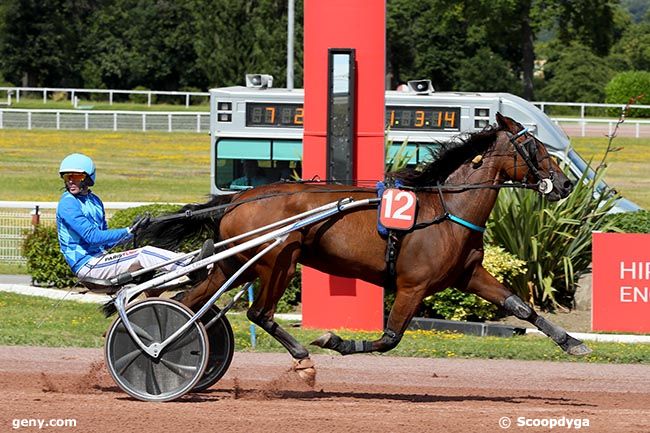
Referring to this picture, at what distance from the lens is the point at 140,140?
34938 mm

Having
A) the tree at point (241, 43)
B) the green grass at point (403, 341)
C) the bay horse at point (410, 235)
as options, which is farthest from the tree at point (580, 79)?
the bay horse at point (410, 235)

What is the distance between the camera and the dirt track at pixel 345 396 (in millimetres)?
6941

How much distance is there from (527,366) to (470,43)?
48173 millimetres

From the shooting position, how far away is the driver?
786cm

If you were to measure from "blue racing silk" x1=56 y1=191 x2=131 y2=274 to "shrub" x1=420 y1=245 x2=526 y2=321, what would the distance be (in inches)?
213

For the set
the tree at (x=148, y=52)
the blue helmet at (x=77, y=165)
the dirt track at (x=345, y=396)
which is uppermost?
the tree at (x=148, y=52)

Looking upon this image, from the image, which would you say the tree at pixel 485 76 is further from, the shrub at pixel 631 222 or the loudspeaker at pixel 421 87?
the shrub at pixel 631 222

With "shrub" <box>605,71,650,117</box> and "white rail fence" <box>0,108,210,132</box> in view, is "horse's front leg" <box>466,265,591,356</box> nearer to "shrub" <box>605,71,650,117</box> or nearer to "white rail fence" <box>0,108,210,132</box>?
"white rail fence" <box>0,108,210,132</box>

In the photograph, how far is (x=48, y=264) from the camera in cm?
1480

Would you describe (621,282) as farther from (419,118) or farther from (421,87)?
(421,87)

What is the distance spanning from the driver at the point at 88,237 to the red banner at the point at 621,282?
5.48 meters

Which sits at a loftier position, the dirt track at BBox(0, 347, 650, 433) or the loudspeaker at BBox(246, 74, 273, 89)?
the loudspeaker at BBox(246, 74, 273, 89)

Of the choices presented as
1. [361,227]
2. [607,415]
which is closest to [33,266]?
[361,227]

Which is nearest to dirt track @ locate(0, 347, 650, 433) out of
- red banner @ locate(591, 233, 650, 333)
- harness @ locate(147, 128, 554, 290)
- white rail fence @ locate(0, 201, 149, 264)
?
harness @ locate(147, 128, 554, 290)
